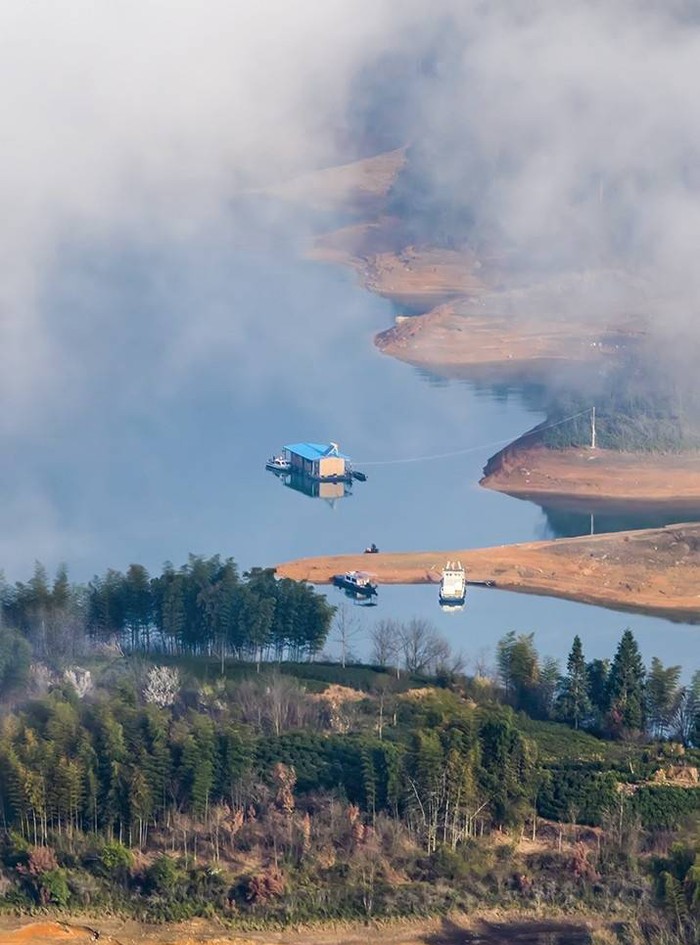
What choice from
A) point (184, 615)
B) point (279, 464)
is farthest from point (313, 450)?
point (184, 615)

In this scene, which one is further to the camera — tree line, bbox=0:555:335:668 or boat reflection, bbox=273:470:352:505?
boat reflection, bbox=273:470:352:505

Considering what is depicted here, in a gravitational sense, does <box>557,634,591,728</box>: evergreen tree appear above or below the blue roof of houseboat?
below

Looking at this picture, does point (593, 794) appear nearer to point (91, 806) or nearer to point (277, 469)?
point (91, 806)

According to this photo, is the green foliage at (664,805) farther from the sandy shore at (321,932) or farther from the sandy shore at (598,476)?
the sandy shore at (598,476)

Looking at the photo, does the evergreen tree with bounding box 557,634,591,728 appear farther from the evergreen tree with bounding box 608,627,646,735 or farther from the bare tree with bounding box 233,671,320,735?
the bare tree with bounding box 233,671,320,735

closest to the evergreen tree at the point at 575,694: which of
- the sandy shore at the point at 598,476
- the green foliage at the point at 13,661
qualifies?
the green foliage at the point at 13,661

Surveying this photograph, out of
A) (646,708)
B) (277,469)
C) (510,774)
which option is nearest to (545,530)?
(277,469)

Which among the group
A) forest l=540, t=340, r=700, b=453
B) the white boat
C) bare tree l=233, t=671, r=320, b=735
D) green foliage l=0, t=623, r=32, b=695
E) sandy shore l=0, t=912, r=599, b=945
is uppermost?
forest l=540, t=340, r=700, b=453

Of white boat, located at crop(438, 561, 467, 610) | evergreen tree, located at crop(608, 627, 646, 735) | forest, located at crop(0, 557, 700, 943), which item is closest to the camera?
forest, located at crop(0, 557, 700, 943)

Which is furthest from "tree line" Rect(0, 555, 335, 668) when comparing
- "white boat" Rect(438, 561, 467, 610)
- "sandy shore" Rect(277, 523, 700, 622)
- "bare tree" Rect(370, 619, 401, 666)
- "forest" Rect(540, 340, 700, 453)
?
"forest" Rect(540, 340, 700, 453)

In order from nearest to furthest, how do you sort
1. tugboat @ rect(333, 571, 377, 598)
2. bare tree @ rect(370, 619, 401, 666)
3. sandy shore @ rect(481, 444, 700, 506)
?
bare tree @ rect(370, 619, 401, 666) < tugboat @ rect(333, 571, 377, 598) < sandy shore @ rect(481, 444, 700, 506)
